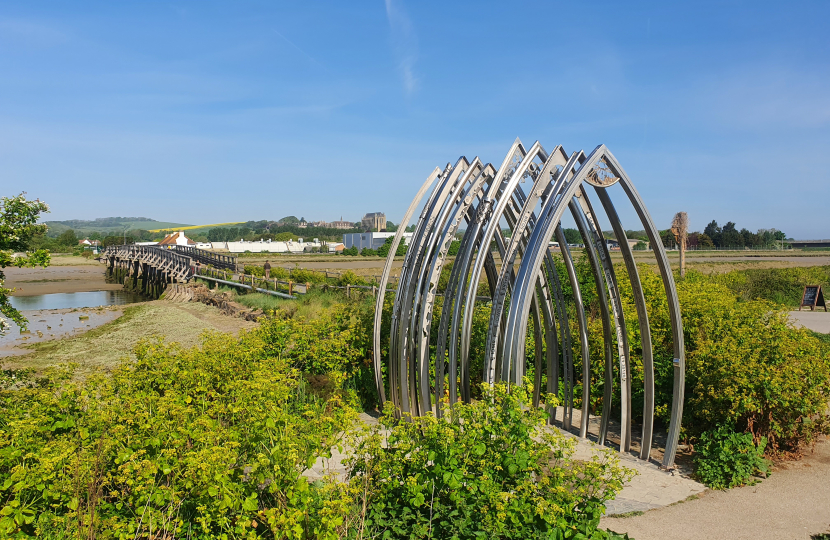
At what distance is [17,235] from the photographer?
20.2 ft

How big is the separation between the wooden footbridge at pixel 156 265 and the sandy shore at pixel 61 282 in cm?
151

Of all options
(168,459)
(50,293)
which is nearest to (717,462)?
(168,459)

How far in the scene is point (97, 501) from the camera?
12.6 ft

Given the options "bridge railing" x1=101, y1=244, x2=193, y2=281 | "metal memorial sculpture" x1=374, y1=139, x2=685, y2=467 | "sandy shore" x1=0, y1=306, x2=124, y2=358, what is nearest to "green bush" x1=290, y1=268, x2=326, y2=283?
"sandy shore" x1=0, y1=306, x2=124, y2=358

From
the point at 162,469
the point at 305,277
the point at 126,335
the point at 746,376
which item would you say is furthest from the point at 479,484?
the point at 305,277

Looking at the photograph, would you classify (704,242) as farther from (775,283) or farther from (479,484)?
(479,484)

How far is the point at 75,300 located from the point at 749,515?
3865 centimetres

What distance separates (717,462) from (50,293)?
43400mm

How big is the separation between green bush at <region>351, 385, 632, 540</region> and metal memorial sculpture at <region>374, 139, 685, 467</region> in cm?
157

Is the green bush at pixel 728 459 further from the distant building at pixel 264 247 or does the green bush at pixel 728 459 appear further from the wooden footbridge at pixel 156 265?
the distant building at pixel 264 247

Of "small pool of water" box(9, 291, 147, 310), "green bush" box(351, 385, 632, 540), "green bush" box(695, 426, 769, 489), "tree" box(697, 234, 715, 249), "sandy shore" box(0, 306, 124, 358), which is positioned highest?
"tree" box(697, 234, 715, 249)

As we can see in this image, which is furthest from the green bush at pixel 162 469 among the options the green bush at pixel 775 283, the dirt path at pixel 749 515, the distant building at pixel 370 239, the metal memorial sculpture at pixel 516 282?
the distant building at pixel 370 239

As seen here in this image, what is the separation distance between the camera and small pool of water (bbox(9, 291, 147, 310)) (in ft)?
106

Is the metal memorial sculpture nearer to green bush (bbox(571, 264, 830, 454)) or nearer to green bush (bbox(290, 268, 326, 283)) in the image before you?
green bush (bbox(571, 264, 830, 454))
